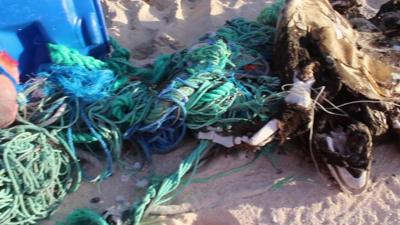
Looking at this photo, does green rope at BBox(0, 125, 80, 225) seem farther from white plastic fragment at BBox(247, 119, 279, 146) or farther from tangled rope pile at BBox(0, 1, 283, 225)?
white plastic fragment at BBox(247, 119, 279, 146)

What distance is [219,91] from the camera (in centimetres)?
269

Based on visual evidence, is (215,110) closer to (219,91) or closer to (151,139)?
(219,91)

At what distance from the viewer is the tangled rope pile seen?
247cm

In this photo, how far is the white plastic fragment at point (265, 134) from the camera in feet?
8.34

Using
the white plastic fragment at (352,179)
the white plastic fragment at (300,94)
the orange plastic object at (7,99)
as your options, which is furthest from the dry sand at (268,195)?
the orange plastic object at (7,99)

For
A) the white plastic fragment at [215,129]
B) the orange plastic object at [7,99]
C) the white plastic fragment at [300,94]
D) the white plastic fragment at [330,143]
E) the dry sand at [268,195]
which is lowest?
the dry sand at [268,195]

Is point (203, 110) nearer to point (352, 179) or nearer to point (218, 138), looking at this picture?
point (218, 138)

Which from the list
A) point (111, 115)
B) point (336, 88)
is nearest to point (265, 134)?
point (336, 88)

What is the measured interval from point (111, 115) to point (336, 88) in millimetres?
995

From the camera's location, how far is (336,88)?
8.60 ft

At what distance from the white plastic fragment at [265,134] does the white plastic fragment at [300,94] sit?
113 mm

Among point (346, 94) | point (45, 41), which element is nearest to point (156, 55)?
point (45, 41)

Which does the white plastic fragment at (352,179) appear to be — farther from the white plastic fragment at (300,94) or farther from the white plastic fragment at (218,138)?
the white plastic fragment at (218,138)

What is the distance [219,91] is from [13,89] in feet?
2.89
